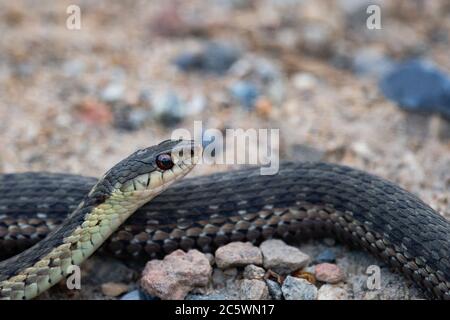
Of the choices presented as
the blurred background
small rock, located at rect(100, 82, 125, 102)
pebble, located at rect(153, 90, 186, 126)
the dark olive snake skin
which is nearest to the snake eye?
the dark olive snake skin

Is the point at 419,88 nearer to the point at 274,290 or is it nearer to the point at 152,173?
the point at 274,290

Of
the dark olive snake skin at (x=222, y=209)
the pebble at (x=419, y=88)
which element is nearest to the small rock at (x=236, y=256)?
the dark olive snake skin at (x=222, y=209)

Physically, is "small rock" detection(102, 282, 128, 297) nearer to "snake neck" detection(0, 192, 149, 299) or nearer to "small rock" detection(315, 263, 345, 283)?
"snake neck" detection(0, 192, 149, 299)

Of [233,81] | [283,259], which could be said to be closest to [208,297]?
[283,259]

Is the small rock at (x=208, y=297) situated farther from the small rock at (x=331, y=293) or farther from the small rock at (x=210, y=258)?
the small rock at (x=331, y=293)
